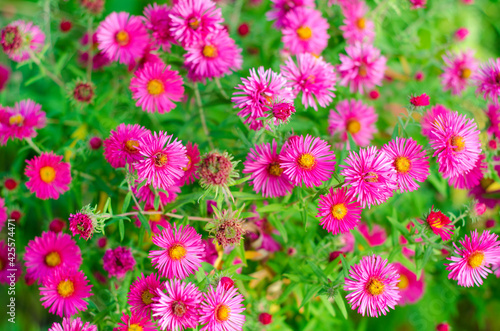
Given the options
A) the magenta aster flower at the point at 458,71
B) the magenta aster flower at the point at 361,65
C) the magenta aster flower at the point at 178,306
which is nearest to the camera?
the magenta aster flower at the point at 178,306

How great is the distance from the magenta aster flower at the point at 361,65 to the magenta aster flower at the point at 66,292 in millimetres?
1371

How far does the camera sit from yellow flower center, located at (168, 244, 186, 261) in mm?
1277

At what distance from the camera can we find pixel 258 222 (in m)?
1.63

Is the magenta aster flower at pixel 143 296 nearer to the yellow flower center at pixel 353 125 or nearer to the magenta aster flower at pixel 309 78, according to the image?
the magenta aster flower at pixel 309 78

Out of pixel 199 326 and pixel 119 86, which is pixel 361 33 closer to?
pixel 119 86

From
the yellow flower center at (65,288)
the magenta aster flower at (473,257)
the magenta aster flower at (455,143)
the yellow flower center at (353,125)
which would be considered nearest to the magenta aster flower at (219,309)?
the yellow flower center at (65,288)

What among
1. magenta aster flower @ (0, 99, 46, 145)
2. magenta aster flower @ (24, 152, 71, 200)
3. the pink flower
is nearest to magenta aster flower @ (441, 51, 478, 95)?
the pink flower

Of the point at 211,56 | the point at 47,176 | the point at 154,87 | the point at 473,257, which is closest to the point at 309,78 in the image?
the point at 211,56

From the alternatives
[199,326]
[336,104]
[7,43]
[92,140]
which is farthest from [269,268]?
[7,43]

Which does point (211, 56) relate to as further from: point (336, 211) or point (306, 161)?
point (336, 211)

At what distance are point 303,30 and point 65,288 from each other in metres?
1.44

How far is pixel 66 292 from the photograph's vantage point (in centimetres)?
138

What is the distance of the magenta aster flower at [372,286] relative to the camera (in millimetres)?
1267

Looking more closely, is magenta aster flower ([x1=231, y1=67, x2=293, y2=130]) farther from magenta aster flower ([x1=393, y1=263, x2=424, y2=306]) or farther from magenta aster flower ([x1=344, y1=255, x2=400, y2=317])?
magenta aster flower ([x1=393, y1=263, x2=424, y2=306])
